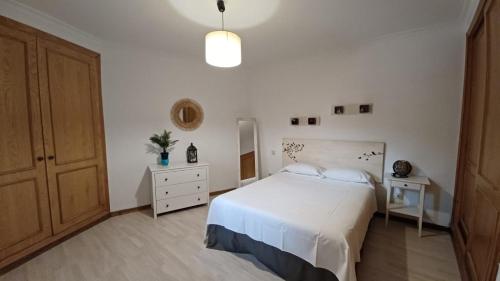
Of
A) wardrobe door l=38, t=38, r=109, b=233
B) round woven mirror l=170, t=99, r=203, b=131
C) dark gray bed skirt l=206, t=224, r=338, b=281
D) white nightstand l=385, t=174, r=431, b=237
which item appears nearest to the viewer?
dark gray bed skirt l=206, t=224, r=338, b=281

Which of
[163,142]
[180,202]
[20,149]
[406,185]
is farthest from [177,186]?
[406,185]

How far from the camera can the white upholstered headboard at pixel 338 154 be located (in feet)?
9.14

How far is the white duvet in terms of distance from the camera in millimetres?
1473

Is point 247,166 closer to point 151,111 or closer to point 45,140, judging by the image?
point 151,111

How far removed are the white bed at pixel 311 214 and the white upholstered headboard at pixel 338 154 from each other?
0.04 feet

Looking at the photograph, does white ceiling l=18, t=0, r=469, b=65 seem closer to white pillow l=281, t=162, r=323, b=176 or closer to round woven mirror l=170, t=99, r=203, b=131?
round woven mirror l=170, t=99, r=203, b=131

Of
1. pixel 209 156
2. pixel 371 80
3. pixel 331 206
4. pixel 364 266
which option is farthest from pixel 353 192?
pixel 209 156

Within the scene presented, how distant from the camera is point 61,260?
6.51ft

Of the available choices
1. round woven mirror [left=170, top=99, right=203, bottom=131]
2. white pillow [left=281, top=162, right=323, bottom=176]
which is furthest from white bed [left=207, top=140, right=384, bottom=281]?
round woven mirror [left=170, top=99, right=203, bottom=131]

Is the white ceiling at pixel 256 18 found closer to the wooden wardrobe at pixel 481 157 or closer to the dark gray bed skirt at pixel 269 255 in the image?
the wooden wardrobe at pixel 481 157

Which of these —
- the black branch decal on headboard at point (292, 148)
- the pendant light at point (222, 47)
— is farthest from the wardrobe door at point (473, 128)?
the pendant light at point (222, 47)

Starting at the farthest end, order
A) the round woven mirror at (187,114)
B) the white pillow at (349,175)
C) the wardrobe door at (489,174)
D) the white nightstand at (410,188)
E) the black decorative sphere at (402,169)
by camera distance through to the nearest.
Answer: the round woven mirror at (187,114), the white pillow at (349,175), the black decorative sphere at (402,169), the white nightstand at (410,188), the wardrobe door at (489,174)

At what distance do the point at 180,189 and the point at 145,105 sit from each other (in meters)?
1.40

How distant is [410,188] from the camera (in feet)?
7.69
